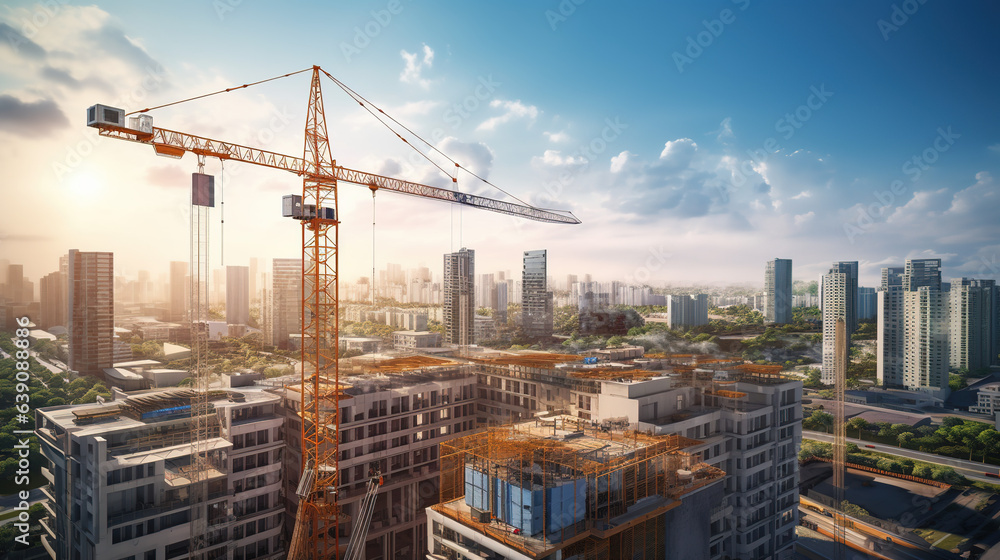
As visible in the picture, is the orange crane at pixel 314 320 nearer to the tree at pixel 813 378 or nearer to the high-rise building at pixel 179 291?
the high-rise building at pixel 179 291

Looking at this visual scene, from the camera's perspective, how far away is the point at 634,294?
4138 centimetres

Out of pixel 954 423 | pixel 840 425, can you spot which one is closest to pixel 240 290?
pixel 840 425

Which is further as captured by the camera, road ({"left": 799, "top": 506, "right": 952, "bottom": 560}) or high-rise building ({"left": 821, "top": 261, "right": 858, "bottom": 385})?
high-rise building ({"left": 821, "top": 261, "right": 858, "bottom": 385})

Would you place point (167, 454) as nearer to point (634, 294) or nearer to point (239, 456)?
point (239, 456)

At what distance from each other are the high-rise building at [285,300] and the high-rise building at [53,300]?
8.96 meters

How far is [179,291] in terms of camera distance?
21.8 m

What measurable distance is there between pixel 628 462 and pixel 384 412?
710 cm

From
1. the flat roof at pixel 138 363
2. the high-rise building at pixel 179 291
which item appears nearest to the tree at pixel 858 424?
the flat roof at pixel 138 363

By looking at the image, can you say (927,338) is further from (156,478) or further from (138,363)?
(138,363)

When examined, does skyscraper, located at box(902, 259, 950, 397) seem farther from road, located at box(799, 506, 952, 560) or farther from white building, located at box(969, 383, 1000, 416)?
road, located at box(799, 506, 952, 560)

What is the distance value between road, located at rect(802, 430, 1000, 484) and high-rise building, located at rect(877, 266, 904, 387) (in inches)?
204

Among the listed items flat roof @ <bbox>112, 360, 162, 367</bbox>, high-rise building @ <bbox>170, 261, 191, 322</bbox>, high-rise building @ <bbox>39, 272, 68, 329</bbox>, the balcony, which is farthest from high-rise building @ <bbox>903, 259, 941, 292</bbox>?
high-rise building @ <bbox>39, 272, 68, 329</bbox>

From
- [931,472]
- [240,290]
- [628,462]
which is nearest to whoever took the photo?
[628,462]

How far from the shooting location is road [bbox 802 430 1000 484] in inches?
655
